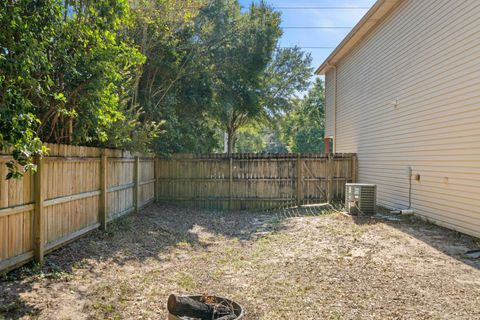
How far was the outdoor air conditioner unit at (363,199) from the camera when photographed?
8.60 m

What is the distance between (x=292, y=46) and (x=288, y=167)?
13158 mm

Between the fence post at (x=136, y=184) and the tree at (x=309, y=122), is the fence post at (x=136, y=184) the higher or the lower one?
the lower one

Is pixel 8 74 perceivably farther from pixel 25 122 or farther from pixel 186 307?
pixel 186 307

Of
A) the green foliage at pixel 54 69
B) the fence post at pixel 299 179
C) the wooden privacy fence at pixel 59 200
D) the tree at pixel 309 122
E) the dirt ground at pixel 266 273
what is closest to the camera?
the green foliage at pixel 54 69

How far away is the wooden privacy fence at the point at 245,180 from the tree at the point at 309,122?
11802mm

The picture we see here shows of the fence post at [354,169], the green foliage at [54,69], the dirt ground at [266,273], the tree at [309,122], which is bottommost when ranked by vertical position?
the dirt ground at [266,273]

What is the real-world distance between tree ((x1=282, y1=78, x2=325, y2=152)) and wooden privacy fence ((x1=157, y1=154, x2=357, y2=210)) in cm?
1180

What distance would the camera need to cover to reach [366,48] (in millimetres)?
11406

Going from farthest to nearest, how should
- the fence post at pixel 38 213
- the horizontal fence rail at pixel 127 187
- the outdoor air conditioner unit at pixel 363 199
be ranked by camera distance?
the outdoor air conditioner unit at pixel 363 199 → the fence post at pixel 38 213 → the horizontal fence rail at pixel 127 187

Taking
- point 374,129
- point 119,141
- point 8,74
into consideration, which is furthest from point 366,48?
point 8,74

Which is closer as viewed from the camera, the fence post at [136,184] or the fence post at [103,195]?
the fence post at [103,195]

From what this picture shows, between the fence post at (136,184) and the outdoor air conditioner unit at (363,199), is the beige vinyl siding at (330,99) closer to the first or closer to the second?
the outdoor air conditioner unit at (363,199)

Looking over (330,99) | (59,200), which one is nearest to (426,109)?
(59,200)

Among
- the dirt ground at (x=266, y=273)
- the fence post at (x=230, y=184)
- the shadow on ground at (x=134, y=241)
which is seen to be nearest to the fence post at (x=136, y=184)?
the shadow on ground at (x=134, y=241)
